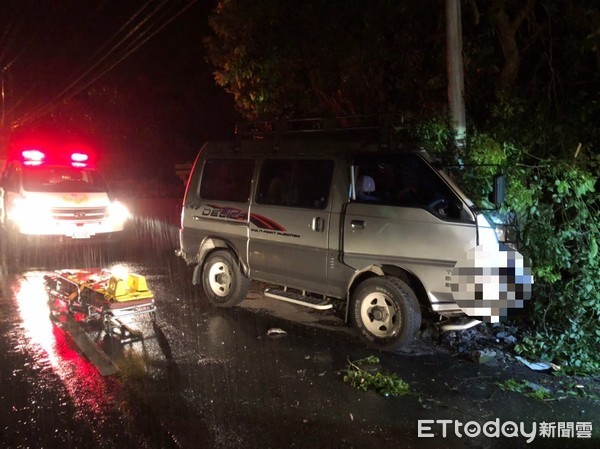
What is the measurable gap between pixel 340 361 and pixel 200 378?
4.53ft

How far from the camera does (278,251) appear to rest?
6.46 m

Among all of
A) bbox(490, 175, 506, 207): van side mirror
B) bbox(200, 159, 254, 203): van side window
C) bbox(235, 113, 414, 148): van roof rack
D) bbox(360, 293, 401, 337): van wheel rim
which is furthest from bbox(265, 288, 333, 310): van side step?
bbox(490, 175, 506, 207): van side mirror

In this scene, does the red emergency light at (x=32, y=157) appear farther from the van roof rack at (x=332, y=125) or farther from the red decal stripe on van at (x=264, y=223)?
the red decal stripe on van at (x=264, y=223)

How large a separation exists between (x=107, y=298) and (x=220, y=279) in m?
Answer: 1.78

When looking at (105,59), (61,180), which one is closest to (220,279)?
(61,180)

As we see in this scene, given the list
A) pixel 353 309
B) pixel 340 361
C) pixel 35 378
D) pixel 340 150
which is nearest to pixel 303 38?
pixel 340 150

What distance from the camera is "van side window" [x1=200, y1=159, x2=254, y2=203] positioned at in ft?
22.7

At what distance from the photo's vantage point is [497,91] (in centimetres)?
668

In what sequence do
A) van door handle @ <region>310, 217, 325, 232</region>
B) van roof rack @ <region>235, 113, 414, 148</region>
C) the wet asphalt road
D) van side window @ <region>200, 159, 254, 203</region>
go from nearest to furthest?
the wet asphalt road
van roof rack @ <region>235, 113, 414, 148</region>
van door handle @ <region>310, 217, 325, 232</region>
van side window @ <region>200, 159, 254, 203</region>

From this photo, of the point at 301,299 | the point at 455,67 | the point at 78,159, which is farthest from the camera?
the point at 78,159

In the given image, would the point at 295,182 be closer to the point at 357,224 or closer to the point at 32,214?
the point at 357,224

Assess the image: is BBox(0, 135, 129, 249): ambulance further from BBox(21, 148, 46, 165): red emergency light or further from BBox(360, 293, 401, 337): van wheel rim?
BBox(360, 293, 401, 337): van wheel rim

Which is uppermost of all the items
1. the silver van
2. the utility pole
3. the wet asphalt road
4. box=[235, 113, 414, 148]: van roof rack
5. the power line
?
the power line

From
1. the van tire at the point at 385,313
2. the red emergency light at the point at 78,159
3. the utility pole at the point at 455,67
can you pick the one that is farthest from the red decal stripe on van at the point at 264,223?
the red emergency light at the point at 78,159
